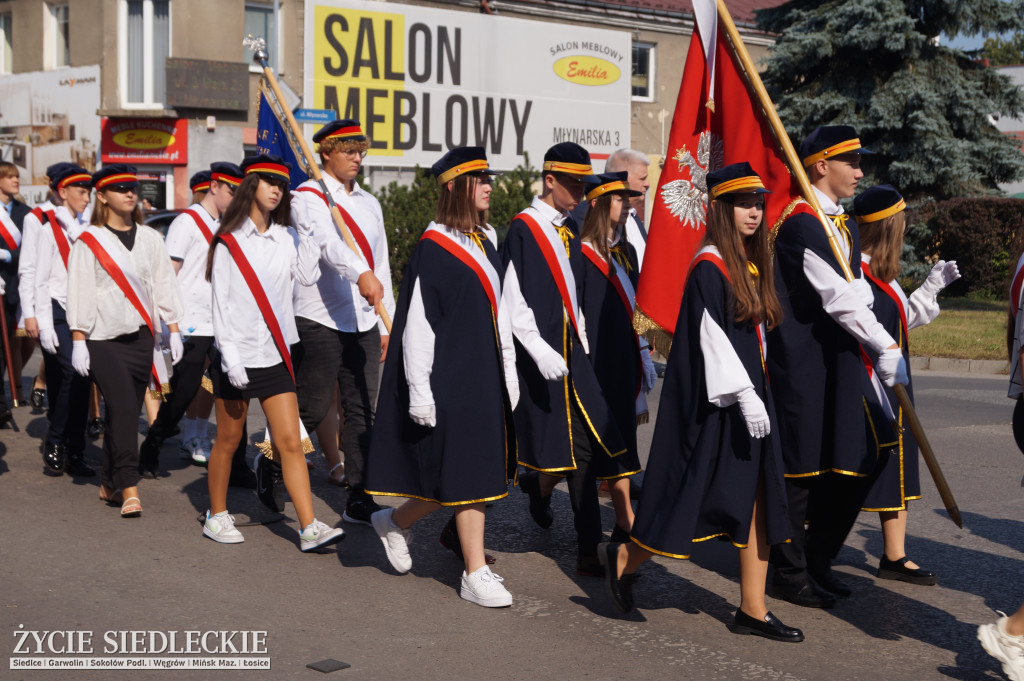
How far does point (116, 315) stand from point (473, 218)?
8.67ft

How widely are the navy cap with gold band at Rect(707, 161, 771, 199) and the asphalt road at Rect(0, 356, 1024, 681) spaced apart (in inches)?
69.7

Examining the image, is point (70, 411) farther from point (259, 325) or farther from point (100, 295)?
point (259, 325)

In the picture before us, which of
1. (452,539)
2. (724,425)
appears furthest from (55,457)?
(724,425)

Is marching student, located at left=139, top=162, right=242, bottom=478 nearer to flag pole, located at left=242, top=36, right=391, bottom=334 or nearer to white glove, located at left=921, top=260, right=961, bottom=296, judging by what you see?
flag pole, located at left=242, top=36, right=391, bottom=334

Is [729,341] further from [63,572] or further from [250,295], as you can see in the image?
[63,572]

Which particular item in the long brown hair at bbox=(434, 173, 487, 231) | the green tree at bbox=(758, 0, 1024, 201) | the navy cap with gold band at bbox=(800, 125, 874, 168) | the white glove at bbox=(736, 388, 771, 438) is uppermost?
the green tree at bbox=(758, 0, 1024, 201)

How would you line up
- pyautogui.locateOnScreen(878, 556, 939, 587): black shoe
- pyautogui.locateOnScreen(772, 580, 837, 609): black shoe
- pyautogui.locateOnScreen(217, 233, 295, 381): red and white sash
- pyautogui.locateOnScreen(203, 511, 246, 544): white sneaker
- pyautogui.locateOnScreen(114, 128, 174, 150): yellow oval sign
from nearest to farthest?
1. pyautogui.locateOnScreen(772, 580, 837, 609): black shoe
2. pyautogui.locateOnScreen(878, 556, 939, 587): black shoe
3. pyautogui.locateOnScreen(217, 233, 295, 381): red and white sash
4. pyautogui.locateOnScreen(203, 511, 246, 544): white sneaker
5. pyautogui.locateOnScreen(114, 128, 174, 150): yellow oval sign

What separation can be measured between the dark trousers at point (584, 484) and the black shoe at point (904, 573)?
4.41ft

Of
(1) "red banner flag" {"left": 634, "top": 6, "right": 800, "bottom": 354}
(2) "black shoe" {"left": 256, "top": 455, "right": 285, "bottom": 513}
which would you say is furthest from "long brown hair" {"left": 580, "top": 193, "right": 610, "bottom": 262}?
(2) "black shoe" {"left": 256, "top": 455, "right": 285, "bottom": 513}

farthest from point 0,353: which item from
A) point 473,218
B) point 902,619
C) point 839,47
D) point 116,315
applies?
point 839,47

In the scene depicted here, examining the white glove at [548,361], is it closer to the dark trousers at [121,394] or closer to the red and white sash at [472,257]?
the red and white sash at [472,257]

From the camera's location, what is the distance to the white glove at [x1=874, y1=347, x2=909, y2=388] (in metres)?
4.79

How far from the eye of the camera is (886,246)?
18.0 feet

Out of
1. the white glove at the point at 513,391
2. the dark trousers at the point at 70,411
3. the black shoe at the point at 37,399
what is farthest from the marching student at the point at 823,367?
the black shoe at the point at 37,399
